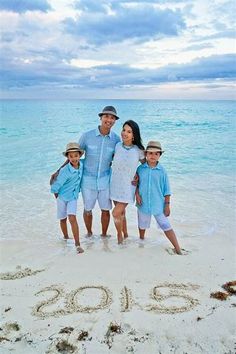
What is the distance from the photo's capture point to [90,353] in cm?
321

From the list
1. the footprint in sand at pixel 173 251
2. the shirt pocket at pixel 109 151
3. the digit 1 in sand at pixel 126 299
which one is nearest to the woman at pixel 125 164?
the shirt pocket at pixel 109 151

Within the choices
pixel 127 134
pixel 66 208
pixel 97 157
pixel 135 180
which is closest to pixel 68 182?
pixel 66 208

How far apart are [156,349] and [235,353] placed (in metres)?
0.72

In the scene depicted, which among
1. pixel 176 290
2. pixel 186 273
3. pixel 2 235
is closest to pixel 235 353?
pixel 176 290

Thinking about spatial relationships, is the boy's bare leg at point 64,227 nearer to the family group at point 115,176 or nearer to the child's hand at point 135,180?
the family group at point 115,176

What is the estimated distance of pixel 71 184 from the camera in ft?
18.3

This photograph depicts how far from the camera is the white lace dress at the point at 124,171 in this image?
5344 mm

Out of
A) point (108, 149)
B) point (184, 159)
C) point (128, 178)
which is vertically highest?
point (108, 149)

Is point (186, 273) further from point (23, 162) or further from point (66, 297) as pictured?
point (23, 162)

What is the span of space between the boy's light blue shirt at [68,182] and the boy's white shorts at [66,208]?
0.24 feet

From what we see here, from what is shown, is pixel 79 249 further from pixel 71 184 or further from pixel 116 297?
pixel 116 297

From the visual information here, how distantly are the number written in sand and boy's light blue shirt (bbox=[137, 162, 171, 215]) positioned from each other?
1362 millimetres

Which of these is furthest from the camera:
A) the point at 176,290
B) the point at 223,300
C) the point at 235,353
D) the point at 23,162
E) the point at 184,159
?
the point at 184,159

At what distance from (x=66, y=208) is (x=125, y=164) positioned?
4.21ft
